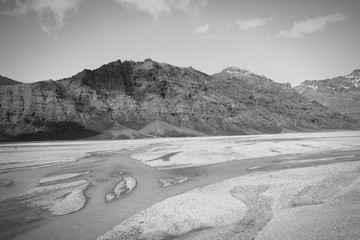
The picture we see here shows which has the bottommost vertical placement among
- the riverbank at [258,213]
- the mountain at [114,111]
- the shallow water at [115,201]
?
the shallow water at [115,201]

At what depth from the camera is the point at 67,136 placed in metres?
135

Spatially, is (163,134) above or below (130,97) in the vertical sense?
below

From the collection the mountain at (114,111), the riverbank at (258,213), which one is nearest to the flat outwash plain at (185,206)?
the riverbank at (258,213)

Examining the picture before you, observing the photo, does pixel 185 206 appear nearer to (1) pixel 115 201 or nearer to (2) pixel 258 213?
(2) pixel 258 213

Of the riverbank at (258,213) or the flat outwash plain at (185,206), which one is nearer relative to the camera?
the riverbank at (258,213)

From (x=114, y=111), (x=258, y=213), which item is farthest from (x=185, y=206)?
(x=114, y=111)

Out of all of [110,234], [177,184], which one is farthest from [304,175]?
[110,234]

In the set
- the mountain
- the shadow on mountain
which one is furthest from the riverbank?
the shadow on mountain

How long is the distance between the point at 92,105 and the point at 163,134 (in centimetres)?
5318

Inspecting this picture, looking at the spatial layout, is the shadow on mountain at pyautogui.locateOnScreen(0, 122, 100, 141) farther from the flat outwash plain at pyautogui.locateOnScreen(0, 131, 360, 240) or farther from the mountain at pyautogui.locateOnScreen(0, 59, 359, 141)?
the flat outwash plain at pyautogui.locateOnScreen(0, 131, 360, 240)

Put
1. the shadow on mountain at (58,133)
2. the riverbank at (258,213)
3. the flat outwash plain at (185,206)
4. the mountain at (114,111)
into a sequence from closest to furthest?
the riverbank at (258,213) → the flat outwash plain at (185,206) → the shadow on mountain at (58,133) → the mountain at (114,111)

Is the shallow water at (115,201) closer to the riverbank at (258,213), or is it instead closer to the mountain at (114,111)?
the riverbank at (258,213)

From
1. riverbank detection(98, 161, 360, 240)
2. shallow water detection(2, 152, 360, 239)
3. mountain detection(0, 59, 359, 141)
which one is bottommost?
shallow water detection(2, 152, 360, 239)

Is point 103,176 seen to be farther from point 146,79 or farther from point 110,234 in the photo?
point 146,79
